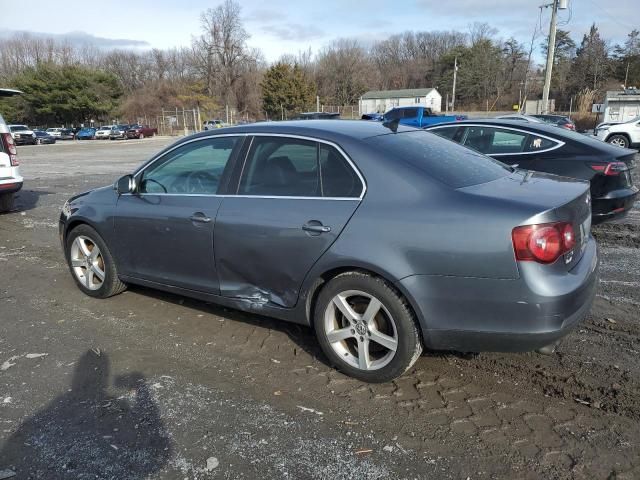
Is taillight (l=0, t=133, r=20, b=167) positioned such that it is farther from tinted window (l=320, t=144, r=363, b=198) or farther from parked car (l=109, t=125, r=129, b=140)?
parked car (l=109, t=125, r=129, b=140)

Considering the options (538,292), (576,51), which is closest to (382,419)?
(538,292)

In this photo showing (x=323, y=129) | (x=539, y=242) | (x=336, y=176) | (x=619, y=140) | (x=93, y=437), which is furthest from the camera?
(x=619, y=140)

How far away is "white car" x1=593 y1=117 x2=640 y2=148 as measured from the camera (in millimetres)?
19656

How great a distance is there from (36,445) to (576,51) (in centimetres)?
9252

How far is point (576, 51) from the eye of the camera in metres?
79.1

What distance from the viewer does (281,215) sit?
339 cm

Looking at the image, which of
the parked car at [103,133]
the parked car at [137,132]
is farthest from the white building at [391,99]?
the parked car at [103,133]

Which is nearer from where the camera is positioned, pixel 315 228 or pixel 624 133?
pixel 315 228

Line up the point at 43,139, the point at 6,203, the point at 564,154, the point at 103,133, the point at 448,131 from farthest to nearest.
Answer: the point at 103,133 < the point at 43,139 < the point at 6,203 < the point at 448,131 < the point at 564,154

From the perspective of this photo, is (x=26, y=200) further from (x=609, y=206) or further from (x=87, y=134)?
(x=87, y=134)

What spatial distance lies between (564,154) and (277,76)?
6045cm

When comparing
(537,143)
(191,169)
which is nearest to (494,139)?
(537,143)

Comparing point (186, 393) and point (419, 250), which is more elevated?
point (419, 250)

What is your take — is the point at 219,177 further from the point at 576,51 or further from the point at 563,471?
the point at 576,51
